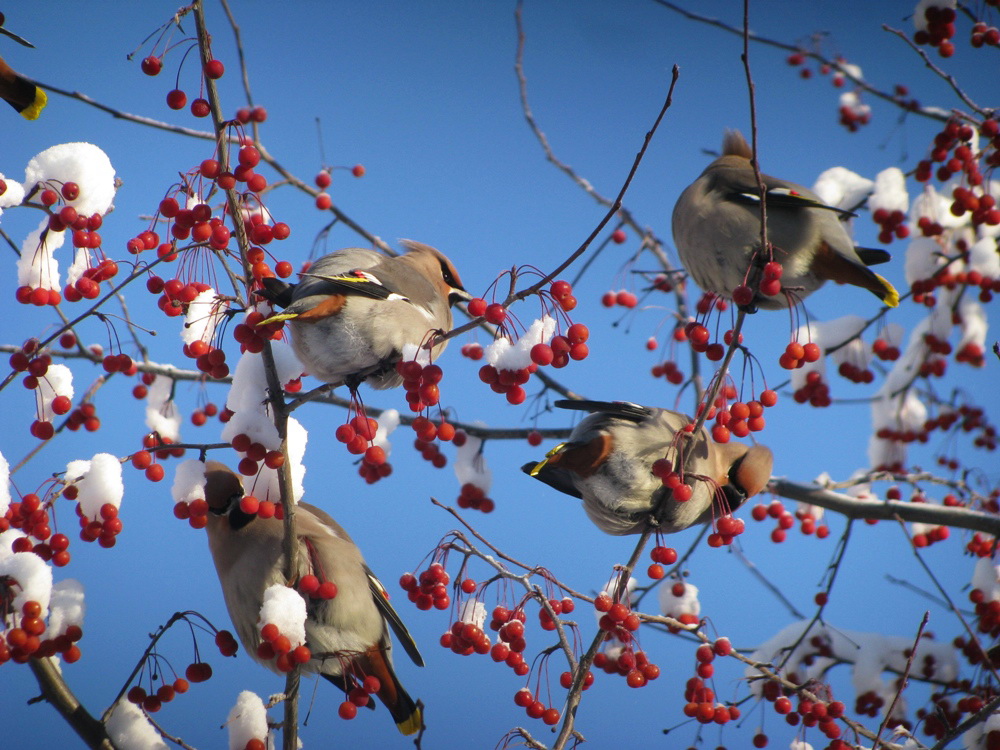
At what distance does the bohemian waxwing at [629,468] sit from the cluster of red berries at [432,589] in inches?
13.5

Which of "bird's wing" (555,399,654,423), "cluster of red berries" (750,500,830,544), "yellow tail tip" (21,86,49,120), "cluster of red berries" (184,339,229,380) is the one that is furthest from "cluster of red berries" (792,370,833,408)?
"yellow tail tip" (21,86,49,120)

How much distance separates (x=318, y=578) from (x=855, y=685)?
2.10m

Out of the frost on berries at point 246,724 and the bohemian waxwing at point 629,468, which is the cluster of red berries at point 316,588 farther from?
the bohemian waxwing at point 629,468

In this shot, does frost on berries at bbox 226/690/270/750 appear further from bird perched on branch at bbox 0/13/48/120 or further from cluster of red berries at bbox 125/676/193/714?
bird perched on branch at bbox 0/13/48/120

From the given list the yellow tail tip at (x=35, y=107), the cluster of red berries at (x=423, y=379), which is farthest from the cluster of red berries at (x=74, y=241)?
the cluster of red berries at (x=423, y=379)

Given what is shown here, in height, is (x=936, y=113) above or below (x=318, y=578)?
above

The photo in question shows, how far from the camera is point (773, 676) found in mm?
2205

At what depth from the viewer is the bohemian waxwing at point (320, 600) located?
2314mm

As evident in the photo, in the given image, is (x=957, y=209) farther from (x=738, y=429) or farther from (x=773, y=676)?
(x=773, y=676)

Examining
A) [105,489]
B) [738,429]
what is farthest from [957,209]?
[105,489]

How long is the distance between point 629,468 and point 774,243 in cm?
74

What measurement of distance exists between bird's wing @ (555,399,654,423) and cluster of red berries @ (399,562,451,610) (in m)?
0.54

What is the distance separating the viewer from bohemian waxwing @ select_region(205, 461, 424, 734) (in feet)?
7.59

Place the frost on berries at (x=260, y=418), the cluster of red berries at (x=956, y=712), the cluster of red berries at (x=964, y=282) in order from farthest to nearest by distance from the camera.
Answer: the cluster of red berries at (x=964, y=282), the cluster of red berries at (x=956, y=712), the frost on berries at (x=260, y=418)
